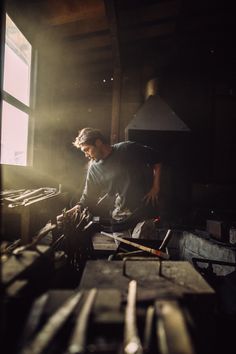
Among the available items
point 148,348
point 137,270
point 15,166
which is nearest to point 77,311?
point 148,348

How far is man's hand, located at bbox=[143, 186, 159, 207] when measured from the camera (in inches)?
162

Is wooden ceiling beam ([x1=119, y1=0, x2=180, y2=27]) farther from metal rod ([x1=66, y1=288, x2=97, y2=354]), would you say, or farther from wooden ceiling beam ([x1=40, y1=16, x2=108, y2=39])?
metal rod ([x1=66, y1=288, x2=97, y2=354])

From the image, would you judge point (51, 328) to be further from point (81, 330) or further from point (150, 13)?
point (150, 13)

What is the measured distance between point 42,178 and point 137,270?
4337 millimetres

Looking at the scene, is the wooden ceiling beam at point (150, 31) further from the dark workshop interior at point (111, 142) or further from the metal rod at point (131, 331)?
the metal rod at point (131, 331)

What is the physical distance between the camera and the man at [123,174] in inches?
164

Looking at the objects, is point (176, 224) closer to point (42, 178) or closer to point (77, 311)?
point (42, 178)

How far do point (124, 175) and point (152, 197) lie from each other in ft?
2.16

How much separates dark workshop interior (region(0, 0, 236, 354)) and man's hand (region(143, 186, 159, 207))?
1.23 ft

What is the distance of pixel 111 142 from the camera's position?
21.4 ft

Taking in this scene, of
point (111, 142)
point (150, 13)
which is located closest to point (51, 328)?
point (111, 142)

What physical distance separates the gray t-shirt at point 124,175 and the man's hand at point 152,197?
0.41 feet

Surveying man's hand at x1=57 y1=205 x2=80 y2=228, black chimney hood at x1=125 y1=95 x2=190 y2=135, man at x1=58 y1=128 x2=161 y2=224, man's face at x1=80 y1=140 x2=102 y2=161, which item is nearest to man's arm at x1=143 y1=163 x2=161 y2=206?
man at x1=58 y1=128 x2=161 y2=224

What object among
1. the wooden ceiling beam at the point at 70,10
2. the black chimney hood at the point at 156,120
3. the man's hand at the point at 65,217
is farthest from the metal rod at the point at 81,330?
the wooden ceiling beam at the point at 70,10
